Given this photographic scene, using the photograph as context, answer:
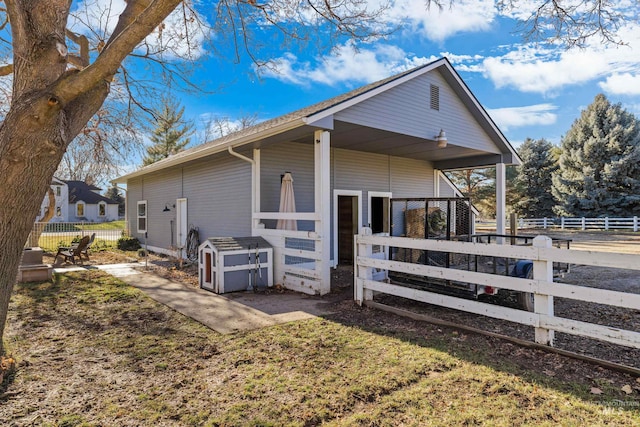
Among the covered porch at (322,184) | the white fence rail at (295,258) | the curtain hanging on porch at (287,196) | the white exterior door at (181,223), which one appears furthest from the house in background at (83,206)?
the white fence rail at (295,258)

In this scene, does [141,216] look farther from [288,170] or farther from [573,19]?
[573,19]

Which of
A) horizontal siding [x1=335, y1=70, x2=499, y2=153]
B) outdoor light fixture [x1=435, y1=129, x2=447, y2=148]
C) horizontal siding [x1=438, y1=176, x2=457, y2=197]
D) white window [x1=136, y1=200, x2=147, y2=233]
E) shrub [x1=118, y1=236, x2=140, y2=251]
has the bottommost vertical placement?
shrub [x1=118, y1=236, x2=140, y2=251]

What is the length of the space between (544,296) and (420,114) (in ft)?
18.5

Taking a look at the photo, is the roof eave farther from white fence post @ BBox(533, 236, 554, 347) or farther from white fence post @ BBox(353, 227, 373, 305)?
white fence post @ BBox(533, 236, 554, 347)

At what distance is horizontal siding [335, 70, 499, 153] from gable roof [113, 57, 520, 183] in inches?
5.9

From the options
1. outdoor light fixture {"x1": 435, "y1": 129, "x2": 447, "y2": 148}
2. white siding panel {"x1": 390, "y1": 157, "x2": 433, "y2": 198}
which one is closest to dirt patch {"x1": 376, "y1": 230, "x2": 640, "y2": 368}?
outdoor light fixture {"x1": 435, "y1": 129, "x2": 447, "y2": 148}

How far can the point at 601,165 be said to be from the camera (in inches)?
1028

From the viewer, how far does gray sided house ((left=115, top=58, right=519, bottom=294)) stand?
22.7ft

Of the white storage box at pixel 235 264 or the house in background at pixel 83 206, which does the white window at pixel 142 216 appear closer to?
the white storage box at pixel 235 264

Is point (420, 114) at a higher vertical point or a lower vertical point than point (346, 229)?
higher

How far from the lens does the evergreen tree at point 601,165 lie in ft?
81.9

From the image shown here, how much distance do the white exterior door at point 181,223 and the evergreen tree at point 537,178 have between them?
92.7ft

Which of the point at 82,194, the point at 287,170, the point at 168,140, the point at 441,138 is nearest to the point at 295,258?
the point at 287,170

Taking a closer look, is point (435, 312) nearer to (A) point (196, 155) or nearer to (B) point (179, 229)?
(A) point (196, 155)
